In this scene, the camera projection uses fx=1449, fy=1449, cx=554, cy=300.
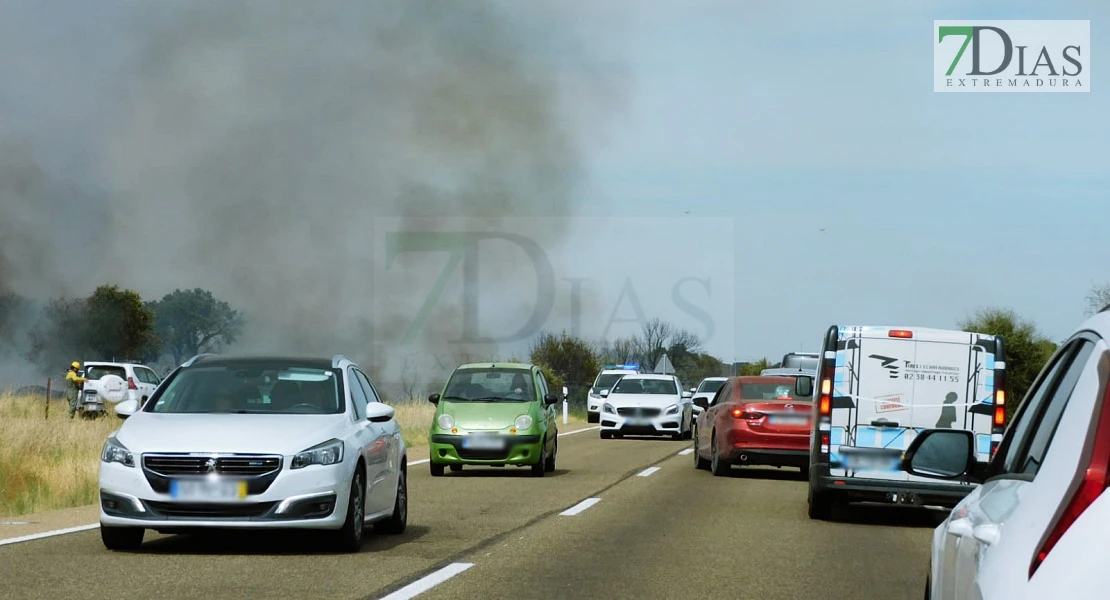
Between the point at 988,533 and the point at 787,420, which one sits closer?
the point at 988,533

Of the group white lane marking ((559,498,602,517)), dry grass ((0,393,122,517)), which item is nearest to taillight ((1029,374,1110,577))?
white lane marking ((559,498,602,517))

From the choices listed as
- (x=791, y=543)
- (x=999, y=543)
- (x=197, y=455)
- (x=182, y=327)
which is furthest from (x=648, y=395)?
(x=182, y=327)

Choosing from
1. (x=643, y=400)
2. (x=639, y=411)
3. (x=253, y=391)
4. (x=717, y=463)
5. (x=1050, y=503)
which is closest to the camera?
(x=1050, y=503)

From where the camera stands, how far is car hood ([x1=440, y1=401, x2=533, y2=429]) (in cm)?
2009

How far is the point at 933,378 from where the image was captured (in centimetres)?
1455

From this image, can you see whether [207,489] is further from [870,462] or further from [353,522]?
[870,462]

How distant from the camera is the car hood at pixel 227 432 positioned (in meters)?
10.2

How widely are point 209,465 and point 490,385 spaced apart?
434 inches

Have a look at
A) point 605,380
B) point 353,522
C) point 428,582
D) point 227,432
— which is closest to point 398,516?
point 353,522

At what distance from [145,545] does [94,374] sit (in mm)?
25649

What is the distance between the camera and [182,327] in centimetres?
6700

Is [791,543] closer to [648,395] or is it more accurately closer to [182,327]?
[648,395]

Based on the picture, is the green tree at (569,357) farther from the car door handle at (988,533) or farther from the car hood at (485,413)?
the car door handle at (988,533)

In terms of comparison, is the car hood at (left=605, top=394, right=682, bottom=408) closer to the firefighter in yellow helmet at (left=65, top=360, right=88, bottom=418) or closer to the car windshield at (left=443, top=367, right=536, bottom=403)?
the firefighter in yellow helmet at (left=65, top=360, right=88, bottom=418)
